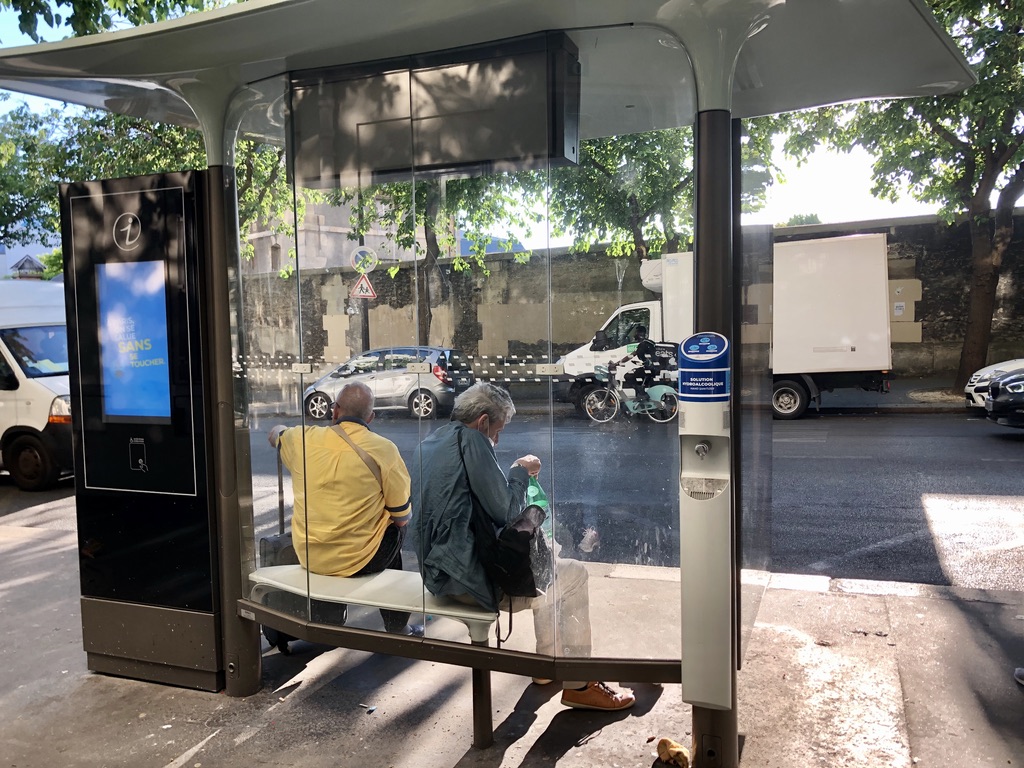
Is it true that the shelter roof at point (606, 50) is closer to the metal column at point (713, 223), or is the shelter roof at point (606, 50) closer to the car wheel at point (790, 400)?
the metal column at point (713, 223)

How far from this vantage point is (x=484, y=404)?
3.64 metres

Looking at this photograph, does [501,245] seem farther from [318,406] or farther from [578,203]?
[318,406]

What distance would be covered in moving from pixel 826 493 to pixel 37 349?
31.5 feet

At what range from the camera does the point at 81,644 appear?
5078 millimetres

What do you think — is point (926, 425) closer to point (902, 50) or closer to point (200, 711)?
point (902, 50)

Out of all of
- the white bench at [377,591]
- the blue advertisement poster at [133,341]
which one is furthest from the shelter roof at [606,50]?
the white bench at [377,591]

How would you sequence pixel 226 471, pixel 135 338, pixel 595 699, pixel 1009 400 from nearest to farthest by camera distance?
pixel 595 699
pixel 226 471
pixel 135 338
pixel 1009 400

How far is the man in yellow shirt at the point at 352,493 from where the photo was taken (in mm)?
3947

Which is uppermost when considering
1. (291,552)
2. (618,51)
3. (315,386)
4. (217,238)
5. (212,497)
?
→ (618,51)

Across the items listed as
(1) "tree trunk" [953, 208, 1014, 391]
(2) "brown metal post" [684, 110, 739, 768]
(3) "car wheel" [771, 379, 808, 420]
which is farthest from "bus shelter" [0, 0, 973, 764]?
(1) "tree trunk" [953, 208, 1014, 391]

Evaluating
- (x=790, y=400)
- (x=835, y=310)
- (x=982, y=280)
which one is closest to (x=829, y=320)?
(x=835, y=310)

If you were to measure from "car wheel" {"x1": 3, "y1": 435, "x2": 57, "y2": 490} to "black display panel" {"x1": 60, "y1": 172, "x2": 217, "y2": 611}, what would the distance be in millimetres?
6621

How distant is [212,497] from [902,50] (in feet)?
Answer: 12.2

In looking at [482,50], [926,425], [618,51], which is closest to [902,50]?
[618,51]
